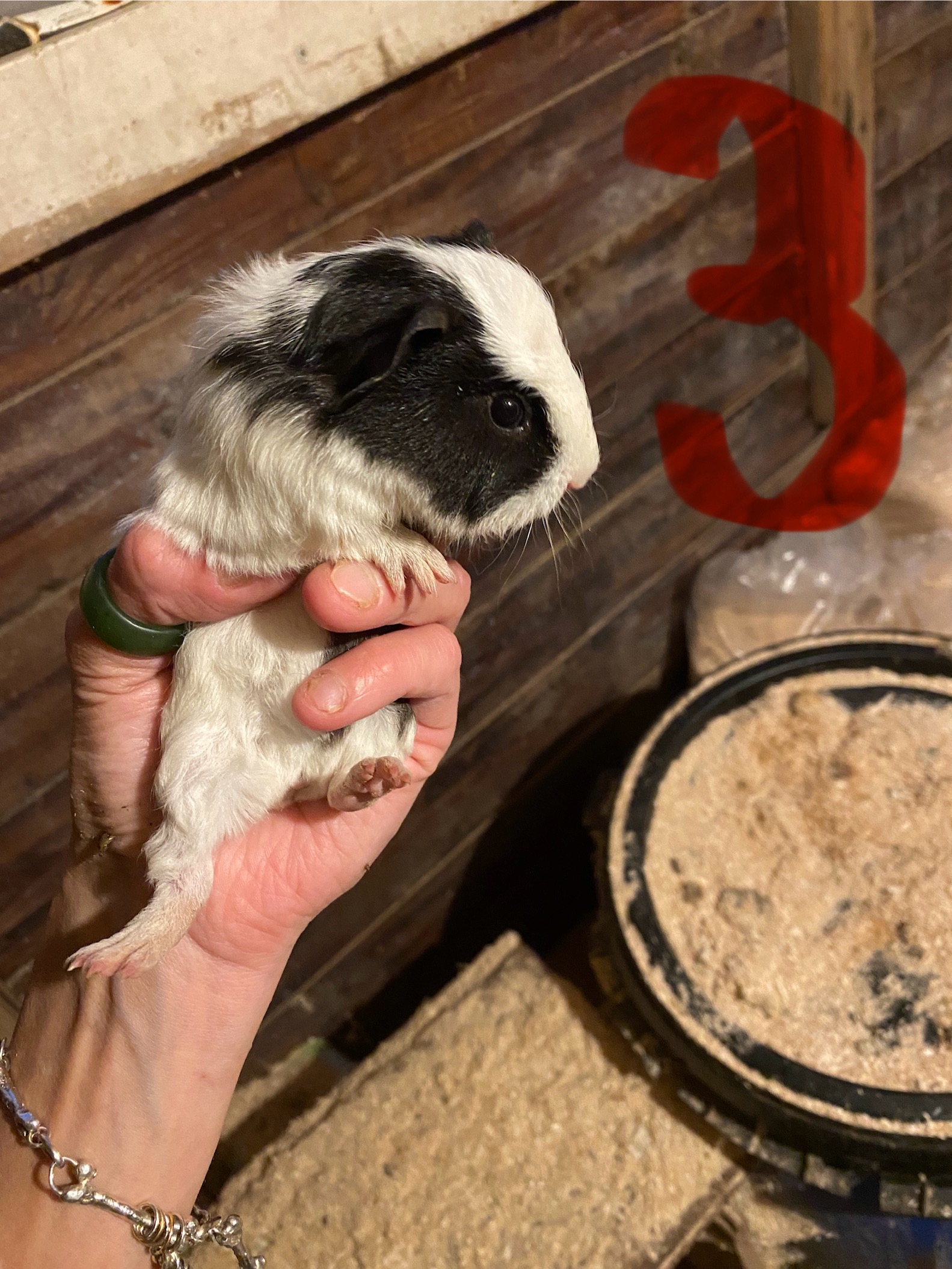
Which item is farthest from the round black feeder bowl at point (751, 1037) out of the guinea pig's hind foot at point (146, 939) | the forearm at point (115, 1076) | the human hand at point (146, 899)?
the guinea pig's hind foot at point (146, 939)

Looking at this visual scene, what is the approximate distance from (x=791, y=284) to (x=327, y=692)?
1970mm

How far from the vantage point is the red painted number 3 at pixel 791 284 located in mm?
1963

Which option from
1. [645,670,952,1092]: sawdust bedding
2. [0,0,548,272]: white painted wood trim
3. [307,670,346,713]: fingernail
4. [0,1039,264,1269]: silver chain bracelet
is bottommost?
[645,670,952,1092]: sawdust bedding

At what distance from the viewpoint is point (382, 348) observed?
2.94 ft

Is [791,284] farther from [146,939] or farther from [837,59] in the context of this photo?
[146,939]

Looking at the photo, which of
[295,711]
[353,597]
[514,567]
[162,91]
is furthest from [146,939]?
[514,567]

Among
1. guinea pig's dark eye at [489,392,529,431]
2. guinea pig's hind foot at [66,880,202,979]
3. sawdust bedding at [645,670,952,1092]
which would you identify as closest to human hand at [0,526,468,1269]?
guinea pig's hind foot at [66,880,202,979]

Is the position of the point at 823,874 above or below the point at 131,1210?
below

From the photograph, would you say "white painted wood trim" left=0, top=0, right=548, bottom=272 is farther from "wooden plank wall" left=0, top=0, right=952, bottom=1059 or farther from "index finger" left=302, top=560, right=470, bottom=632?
"index finger" left=302, top=560, right=470, bottom=632

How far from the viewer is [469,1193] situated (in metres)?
1.65

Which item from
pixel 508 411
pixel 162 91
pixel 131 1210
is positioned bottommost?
pixel 131 1210

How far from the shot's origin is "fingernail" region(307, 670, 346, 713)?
102cm

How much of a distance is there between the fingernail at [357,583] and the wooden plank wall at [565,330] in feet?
1.93

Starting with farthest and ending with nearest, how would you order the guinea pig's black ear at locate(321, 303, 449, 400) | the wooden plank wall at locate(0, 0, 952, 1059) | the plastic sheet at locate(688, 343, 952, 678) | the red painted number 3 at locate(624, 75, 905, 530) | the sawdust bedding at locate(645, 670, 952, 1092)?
1. the plastic sheet at locate(688, 343, 952, 678)
2. the red painted number 3 at locate(624, 75, 905, 530)
3. the sawdust bedding at locate(645, 670, 952, 1092)
4. the wooden plank wall at locate(0, 0, 952, 1059)
5. the guinea pig's black ear at locate(321, 303, 449, 400)
